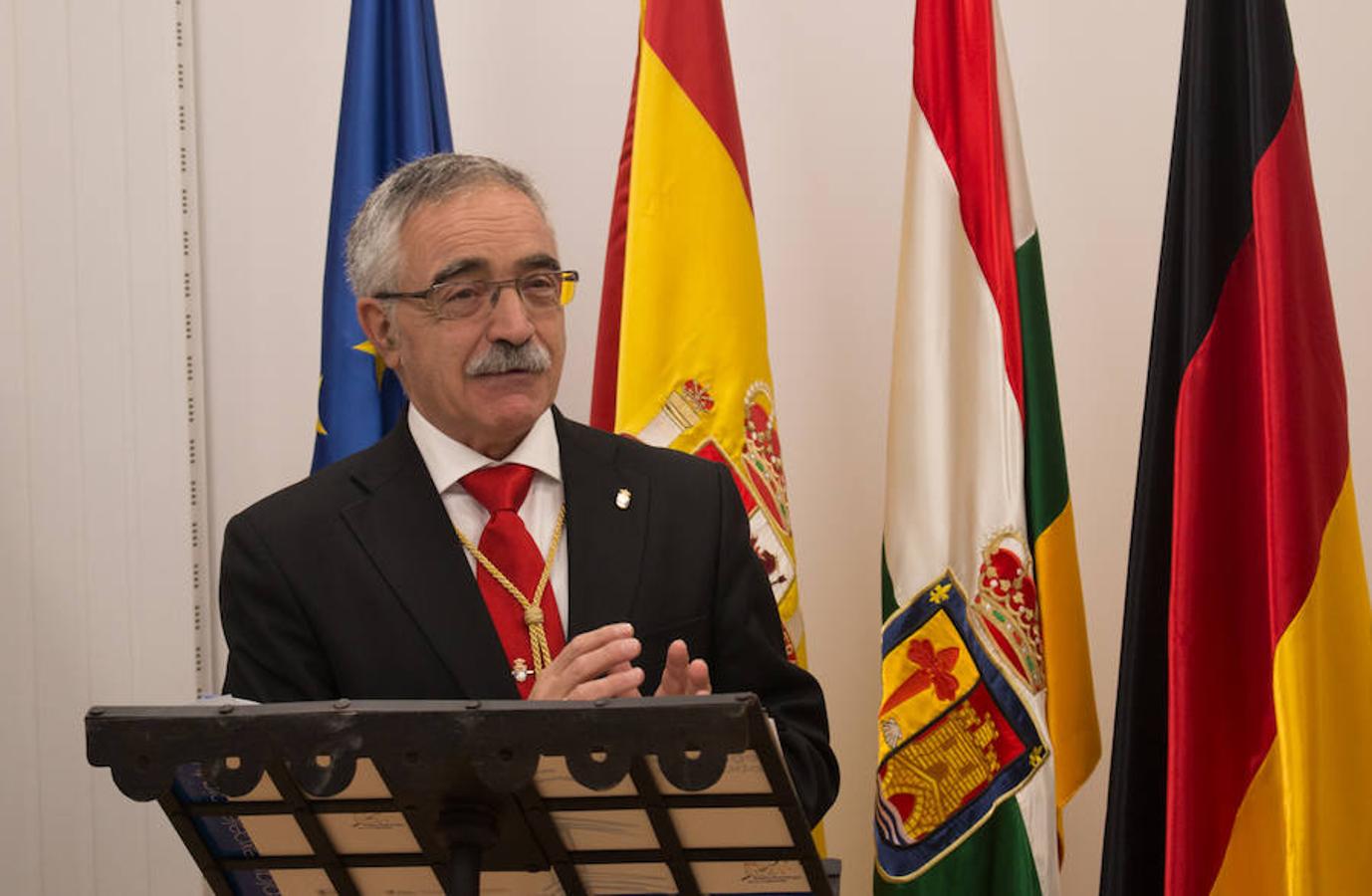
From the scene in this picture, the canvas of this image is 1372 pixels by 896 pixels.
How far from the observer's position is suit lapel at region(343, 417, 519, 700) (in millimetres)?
2053

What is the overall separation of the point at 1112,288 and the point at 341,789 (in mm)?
2527

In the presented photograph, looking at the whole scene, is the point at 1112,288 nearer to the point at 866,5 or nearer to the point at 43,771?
the point at 866,5

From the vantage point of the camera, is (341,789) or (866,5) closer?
(341,789)

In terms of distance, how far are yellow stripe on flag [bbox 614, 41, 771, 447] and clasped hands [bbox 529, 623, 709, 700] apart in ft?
4.43

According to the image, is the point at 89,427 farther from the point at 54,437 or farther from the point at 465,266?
the point at 465,266

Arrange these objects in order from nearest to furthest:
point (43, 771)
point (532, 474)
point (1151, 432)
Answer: point (532, 474) < point (1151, 432) < point (43, 771)

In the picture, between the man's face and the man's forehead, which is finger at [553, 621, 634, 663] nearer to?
the man's face

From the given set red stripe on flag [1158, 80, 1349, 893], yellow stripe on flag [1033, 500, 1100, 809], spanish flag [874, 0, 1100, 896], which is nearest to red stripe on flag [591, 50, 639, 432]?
spanish flag [874, 0, 1100, 896]

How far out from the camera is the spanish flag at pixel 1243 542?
2506 millimetres

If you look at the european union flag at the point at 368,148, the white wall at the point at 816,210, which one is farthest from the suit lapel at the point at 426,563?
the white wall at the point at 816,210

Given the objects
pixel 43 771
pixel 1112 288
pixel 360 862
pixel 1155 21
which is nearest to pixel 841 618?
pixel 1112 288

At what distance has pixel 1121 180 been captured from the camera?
3502 millimetres

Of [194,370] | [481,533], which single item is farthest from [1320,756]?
[194,370]

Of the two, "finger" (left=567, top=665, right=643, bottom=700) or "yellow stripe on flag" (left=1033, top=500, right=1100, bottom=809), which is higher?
"finger" (left=567, top=665, right=643, bottom=700)
